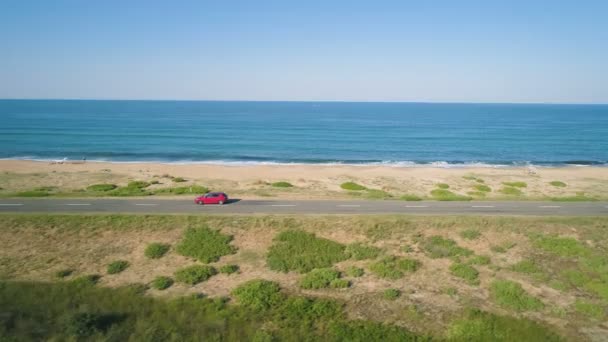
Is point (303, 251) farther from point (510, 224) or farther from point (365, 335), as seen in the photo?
point (510, 224)

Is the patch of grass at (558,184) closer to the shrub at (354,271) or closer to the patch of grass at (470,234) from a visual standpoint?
the patch of grass at (470,234)

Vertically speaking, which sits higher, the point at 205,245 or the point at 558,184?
the point at 558,184

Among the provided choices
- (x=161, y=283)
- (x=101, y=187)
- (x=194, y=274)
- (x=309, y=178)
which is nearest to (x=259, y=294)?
(x=194, y=274)

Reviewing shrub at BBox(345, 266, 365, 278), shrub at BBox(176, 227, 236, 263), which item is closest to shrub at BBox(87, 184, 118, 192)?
shrub at BBox(176, 227, 236, 263)

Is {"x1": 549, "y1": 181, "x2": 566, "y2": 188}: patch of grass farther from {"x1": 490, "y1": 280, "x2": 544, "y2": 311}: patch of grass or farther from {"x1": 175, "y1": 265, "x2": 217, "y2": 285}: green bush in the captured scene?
{"x1": 175, "y1": 265, "x2": 217, "y2": 285}: green bush

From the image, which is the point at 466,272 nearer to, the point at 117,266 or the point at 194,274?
the point at 194,274

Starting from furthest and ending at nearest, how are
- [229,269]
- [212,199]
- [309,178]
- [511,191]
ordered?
[309,178] < [511,191] < [212,199] < [229,269]

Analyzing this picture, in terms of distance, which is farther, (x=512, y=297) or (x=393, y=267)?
(x=393, y=267)
